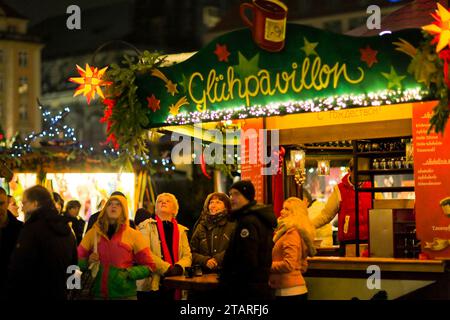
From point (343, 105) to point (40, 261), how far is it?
422 cm

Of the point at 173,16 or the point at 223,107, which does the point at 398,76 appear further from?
the point at 173,16

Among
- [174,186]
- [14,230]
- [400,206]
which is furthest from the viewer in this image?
[174,186]

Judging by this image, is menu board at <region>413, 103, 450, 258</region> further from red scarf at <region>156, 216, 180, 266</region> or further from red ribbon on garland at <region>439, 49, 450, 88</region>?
red scarf at <region>156, 216, 180, 266</region>

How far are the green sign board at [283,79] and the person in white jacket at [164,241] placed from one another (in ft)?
4.71

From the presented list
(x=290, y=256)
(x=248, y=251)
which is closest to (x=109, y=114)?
(x=290, y=256)

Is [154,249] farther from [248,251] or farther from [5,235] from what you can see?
[248,251]

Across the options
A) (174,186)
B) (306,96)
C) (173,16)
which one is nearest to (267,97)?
(306,96)

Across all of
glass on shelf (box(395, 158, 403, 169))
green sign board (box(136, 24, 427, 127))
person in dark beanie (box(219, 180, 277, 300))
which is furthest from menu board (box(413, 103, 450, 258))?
person in dark beanie (box(219, 180, 277, 300))

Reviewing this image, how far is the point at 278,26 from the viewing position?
10906mm

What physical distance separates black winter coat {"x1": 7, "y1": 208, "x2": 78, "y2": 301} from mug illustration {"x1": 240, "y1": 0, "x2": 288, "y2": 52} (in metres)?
3.99

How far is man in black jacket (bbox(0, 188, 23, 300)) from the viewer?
373 inches

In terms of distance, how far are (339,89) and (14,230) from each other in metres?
4.07

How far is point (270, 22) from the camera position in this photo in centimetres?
1093

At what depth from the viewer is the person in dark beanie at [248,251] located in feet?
28.7
